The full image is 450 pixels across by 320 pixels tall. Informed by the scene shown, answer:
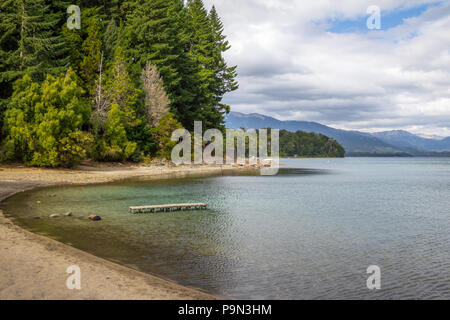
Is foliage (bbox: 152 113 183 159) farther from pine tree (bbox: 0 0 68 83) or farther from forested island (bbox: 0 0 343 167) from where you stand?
pine tree (bbox: 0 0 68 83)

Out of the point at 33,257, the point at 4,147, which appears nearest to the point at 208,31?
the point at 4,147

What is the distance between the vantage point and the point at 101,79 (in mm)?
52094

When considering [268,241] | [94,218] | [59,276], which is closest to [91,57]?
[94,218]

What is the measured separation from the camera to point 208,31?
81.2 meters

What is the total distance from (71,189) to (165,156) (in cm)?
3091

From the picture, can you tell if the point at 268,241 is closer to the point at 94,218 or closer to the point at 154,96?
the point at 94,218

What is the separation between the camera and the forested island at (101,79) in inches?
1561

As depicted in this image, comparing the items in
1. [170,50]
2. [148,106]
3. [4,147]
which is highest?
[170,50]

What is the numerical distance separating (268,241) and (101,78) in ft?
145

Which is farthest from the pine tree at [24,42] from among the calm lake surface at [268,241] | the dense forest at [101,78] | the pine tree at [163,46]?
the calm lake surface at [268,241]

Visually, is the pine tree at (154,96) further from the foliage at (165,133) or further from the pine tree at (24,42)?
the pine tree at (24,42)

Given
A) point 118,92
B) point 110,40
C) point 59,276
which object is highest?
point 110,40

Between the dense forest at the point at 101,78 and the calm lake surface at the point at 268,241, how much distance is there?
15.1 m
